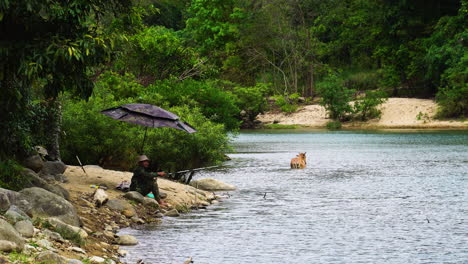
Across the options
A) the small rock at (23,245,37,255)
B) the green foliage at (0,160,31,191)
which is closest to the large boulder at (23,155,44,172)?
the green foliage at (0,160,31,191)

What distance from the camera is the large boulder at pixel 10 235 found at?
11.2m

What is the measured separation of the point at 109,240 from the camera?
15.1 metres

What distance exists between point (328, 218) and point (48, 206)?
785cm

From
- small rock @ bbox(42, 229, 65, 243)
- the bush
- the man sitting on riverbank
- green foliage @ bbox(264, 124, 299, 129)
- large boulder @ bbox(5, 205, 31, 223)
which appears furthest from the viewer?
the bush

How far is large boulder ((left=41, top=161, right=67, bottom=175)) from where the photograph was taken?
19.3 m

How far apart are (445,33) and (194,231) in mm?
58941

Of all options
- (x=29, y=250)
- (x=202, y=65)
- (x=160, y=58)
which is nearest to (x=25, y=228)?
Result: (x=29, y=250)

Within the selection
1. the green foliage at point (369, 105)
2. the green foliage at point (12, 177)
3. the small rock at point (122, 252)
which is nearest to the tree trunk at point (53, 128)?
the green foliage at point (12, 177)

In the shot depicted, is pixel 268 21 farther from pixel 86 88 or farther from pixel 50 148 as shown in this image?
pixel 86 88

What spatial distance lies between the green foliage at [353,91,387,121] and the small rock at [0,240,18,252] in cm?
6392

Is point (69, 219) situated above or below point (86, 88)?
below

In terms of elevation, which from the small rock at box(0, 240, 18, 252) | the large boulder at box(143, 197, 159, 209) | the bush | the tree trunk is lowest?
the large boulder at box(143, 197, 159, 209)

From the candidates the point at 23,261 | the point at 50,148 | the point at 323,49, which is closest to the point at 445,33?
the point at 323,49

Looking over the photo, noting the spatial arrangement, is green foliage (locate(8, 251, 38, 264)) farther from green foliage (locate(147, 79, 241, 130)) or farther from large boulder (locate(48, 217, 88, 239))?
green foliage (locate(147, 79, 241, 130))
